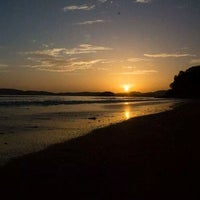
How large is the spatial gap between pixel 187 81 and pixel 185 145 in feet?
479

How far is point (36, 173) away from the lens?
9789 millimetres

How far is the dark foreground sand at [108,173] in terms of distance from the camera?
25.6 feet

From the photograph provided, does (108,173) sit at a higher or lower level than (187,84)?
lower

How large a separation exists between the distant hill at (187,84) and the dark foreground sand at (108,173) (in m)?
134

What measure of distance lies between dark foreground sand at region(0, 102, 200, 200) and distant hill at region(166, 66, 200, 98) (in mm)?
133932

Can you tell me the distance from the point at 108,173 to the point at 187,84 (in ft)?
492

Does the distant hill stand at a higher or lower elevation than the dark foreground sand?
higher

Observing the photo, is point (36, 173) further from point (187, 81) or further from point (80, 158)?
point (187, 81)

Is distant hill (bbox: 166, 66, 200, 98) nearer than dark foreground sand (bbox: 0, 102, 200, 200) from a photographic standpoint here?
No

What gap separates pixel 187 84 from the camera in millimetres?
153750

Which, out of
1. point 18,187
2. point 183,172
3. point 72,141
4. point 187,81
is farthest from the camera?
point 187,81

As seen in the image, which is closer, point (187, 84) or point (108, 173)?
point (108, 173)

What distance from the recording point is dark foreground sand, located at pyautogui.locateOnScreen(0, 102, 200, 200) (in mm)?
7812

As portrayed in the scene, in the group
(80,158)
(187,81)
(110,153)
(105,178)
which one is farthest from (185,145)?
(187,81)
